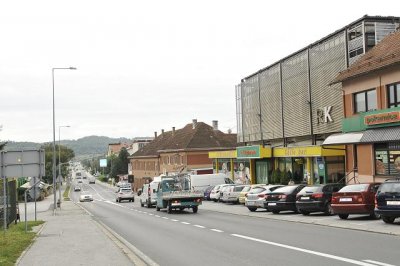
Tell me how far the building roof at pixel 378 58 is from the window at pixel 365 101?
1.22 m

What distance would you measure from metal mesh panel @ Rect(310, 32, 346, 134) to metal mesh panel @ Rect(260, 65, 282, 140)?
723 cm

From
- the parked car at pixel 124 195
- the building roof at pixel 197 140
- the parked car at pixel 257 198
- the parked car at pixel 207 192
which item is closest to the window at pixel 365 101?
the parked car at pixel 257 198

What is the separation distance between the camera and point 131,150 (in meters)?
162

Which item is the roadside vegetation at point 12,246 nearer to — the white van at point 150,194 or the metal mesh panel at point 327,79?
the white van at point 150,194

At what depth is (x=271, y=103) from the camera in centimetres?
5097

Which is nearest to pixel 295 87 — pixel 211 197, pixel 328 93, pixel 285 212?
pixel 328 93

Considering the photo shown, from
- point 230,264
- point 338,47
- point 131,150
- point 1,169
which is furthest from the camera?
point 131,150

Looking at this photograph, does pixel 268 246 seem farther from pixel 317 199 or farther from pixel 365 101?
pixel 365 101

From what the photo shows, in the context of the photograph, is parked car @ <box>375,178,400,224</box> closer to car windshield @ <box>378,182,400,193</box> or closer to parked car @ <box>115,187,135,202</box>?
car windshield @ <box>378,182,400,193</box>

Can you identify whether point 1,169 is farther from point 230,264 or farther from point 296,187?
point 296,187

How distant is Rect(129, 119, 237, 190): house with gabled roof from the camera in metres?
79.7

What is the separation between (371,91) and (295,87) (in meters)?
13.9

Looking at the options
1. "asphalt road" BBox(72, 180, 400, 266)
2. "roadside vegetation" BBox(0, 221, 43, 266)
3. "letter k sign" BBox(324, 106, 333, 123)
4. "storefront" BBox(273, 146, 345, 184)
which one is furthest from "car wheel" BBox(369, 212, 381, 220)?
"letter k sign" BBox(324, 106, 333, 123)

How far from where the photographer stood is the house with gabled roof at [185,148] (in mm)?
79681
